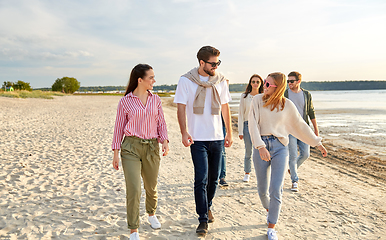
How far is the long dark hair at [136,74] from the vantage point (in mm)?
3426

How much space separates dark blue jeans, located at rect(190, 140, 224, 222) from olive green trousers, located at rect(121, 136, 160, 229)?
0.51 metres

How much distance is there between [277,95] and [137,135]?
174 cm

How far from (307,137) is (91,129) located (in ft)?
40.2

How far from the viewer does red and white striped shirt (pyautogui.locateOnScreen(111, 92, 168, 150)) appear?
3322 millimetres

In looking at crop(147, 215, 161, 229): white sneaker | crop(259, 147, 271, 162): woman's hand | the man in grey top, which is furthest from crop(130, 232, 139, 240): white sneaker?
the man in grey top

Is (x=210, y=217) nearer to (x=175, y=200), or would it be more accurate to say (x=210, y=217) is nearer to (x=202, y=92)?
(x=175, y=200)

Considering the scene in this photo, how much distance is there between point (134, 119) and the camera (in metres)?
3.33

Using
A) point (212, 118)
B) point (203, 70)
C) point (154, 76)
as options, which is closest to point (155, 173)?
point (212, 118)

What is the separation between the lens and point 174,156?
8.96 metres

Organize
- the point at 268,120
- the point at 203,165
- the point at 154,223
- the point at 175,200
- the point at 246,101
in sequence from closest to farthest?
the point at 268,120 < the point at 203,165 < the point at 154,223 < the point at 175,200 < the point at 246,101

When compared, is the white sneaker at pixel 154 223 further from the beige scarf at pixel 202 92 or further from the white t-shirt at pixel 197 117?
the beige scarf at pixel 202 92

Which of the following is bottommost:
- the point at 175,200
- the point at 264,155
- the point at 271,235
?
the point at 175,200

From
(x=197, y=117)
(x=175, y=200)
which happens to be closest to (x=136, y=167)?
(x=197, y=117)

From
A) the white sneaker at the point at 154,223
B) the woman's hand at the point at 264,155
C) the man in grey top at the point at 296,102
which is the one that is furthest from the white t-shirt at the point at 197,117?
the man in grey top at the point at 296,102
